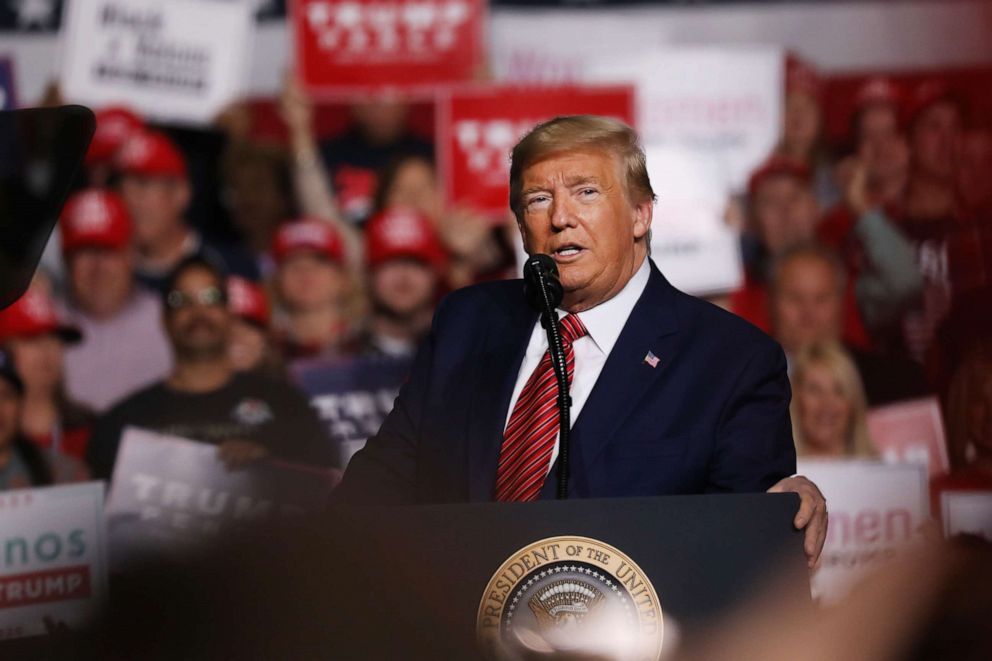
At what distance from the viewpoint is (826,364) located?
16.0 ft

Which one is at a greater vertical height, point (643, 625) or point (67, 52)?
point (67, 52)

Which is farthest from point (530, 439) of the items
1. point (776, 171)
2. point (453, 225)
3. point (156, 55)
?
point (156, 55)

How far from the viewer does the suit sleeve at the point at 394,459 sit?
7.55ft

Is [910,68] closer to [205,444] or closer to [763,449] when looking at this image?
[205,444]

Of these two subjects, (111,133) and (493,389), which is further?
(111,133)

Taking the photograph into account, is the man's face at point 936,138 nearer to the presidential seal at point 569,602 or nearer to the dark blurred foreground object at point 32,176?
the presidential seal at point 569,602

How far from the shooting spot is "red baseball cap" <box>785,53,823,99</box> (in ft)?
19.5

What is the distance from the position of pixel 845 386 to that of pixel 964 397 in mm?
376

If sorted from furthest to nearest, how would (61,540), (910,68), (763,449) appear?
(910,68), (61,540), (763,449)

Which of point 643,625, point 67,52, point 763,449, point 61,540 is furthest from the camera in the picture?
point 67,52

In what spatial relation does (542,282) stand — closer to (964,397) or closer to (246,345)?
(964,397)

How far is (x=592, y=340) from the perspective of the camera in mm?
2350

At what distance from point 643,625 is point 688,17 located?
5280 mm

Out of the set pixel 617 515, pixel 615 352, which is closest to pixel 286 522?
pixel 617 515
